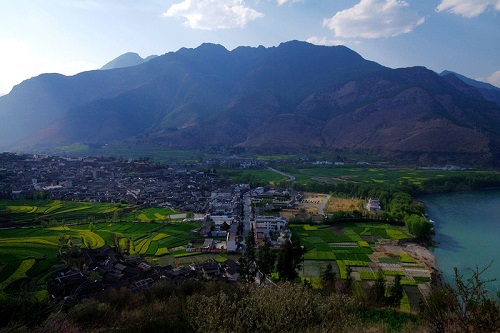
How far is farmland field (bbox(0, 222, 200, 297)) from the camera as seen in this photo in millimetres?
19266

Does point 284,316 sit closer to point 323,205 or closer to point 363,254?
point 363,254

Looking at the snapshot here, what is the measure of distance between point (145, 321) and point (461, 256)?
79.6 ft

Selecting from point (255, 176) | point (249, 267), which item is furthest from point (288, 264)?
point (255, 176)

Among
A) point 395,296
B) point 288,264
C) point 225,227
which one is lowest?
point 225,227

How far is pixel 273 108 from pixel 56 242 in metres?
115

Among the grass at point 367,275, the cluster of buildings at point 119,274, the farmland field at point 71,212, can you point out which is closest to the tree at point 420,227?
the grass at point 367,275

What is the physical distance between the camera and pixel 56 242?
80.4ft

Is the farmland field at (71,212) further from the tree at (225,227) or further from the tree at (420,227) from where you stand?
the tree at (420,227)

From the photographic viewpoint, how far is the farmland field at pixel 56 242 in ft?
63.2

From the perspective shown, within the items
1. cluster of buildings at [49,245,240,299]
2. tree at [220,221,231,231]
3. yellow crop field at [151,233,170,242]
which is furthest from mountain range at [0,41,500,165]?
cluster of buildings at [49,245,240,299]

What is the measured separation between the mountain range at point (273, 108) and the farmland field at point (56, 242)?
65.0 metres

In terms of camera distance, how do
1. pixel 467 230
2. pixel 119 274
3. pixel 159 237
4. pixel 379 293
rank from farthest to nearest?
pixel 467 230, pixel 159 237, pixel 119 274, pixel 379 293

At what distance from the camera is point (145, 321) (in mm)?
8688

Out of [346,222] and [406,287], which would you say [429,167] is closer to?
[346,222]
